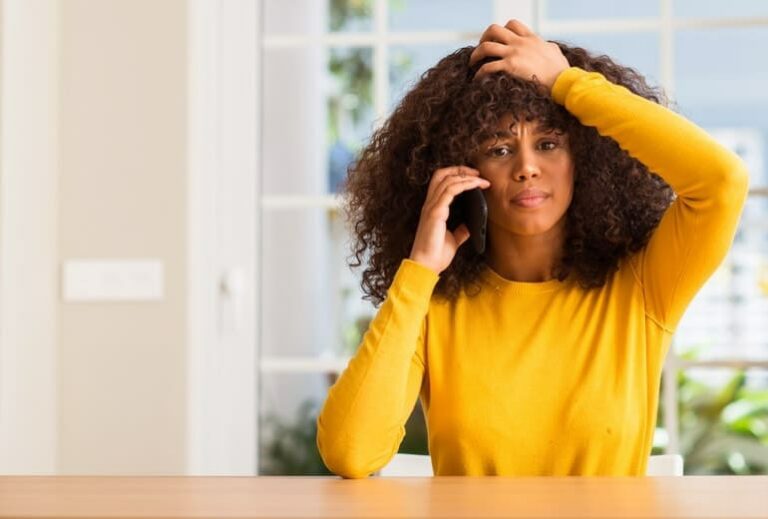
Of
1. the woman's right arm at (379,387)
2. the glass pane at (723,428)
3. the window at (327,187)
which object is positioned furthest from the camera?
the glass pane at (723,428)

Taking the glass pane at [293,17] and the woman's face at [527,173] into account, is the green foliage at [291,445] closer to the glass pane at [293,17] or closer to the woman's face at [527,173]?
the glass pane at [293,17]

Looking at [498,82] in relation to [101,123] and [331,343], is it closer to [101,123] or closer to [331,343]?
[101,123]

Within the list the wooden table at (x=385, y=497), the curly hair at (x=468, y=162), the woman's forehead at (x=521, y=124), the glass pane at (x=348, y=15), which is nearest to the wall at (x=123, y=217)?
the glass pane at (x=348, y=15)

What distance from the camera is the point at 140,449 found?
3.24 metres

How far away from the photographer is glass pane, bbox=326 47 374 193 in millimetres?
3645

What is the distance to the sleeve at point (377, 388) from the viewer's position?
5.20 ft

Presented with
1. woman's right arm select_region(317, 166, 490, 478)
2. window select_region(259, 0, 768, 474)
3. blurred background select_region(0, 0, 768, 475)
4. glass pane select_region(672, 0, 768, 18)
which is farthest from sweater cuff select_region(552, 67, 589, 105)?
glass pane select_region(672, 0, 768, 18)

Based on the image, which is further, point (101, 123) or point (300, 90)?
point (300, 90)

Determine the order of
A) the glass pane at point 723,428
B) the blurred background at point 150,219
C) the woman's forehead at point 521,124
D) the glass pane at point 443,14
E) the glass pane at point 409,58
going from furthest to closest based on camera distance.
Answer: the glass pane at point 443,14
the glass pane at point 723,428
the glass pane at point 409,58
the blurred background at point 150,219
the woman's forehead at point 521,124

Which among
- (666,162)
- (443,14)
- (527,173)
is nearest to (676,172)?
(666,162)

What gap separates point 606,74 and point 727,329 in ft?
17.3

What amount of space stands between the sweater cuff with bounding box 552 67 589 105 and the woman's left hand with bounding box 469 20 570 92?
0.02 metres

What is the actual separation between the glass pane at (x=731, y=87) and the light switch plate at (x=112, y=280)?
661 centimetres

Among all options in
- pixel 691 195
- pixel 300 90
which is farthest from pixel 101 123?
pixel 691 195
